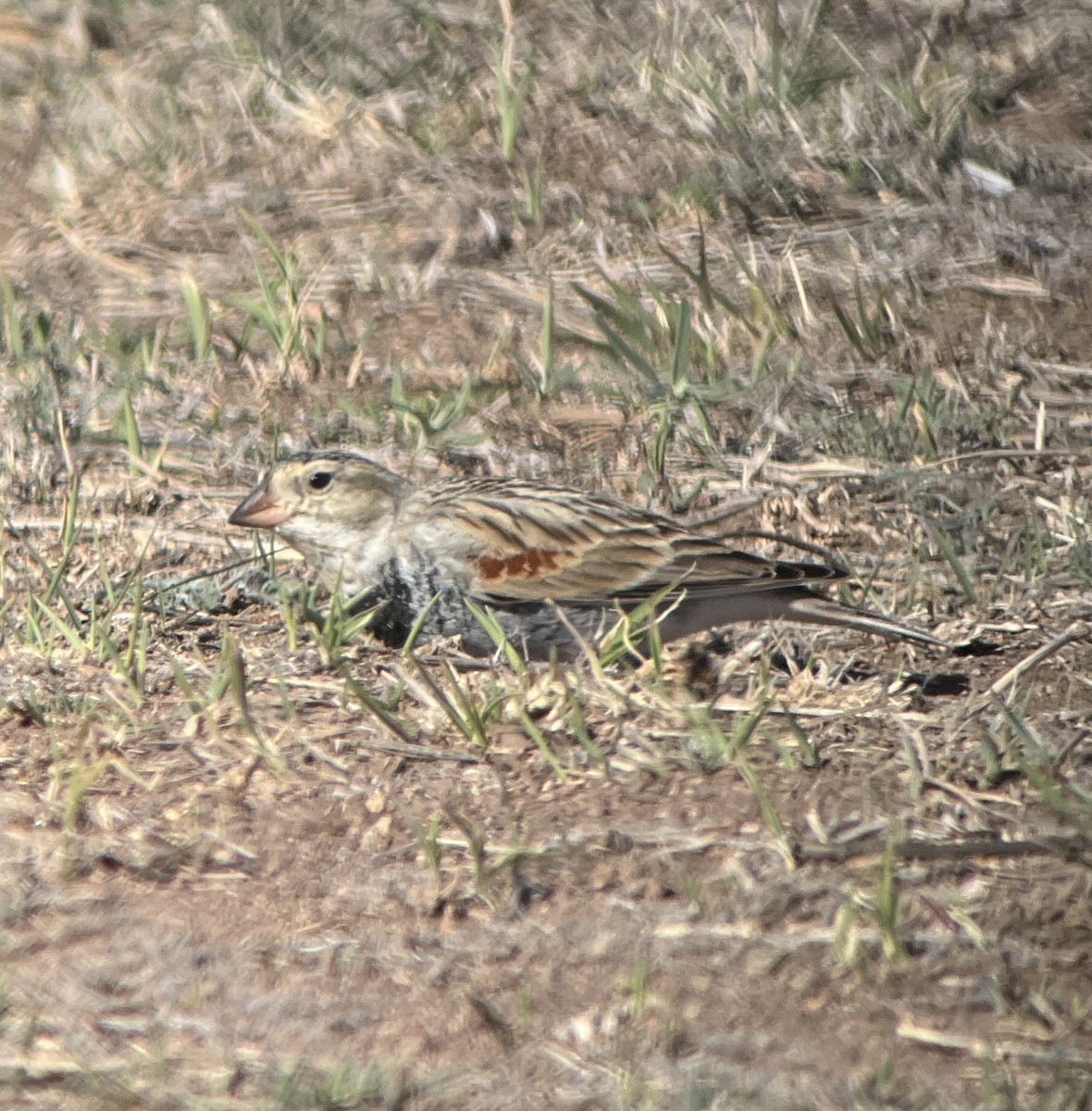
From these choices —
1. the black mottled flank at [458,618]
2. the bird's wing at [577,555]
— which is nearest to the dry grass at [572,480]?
the black mottled flank at [458,618]

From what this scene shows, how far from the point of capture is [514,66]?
7.78 m

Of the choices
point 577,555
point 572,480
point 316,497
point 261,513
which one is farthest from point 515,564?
point 572,480

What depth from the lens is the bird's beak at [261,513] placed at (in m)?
5.27

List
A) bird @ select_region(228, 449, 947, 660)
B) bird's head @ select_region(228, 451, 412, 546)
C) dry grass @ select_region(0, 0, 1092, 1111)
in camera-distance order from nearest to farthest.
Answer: dry grass @ select_region(0, 0, 1092, 1111) < bird @ select_region(228, 449, 947, 660) < bird's head @ select_region(228, 451, 412, 546)

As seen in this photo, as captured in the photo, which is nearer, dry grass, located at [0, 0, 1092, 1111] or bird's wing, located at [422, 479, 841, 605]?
dry grass, located at [0, 0, 1092, 1111]

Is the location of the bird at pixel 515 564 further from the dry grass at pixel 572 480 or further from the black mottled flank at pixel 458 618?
the dry grass at pixel 572 480

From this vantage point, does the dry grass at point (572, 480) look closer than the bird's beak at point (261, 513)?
Yes

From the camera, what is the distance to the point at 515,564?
5082 millimetres

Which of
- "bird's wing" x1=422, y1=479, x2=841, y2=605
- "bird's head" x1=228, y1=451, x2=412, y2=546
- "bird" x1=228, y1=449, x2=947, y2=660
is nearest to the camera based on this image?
"bird" x1=228, y1=449, x2=947, y2=660

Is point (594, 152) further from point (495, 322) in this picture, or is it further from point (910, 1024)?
point (910, 1024)

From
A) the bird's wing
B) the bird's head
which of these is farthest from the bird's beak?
the bird's wing

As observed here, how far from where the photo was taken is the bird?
4965 mm

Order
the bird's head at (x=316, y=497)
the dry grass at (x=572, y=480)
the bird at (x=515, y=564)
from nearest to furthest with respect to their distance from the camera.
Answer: the dry grass at (x=572, y=480)
the bird at (x=515, y=564)
the bird's head at (x=316, y=497)

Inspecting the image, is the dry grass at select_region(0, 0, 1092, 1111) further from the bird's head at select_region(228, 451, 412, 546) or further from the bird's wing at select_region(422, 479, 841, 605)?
the bird's wing at select_region(422, 479, 841, 605)
